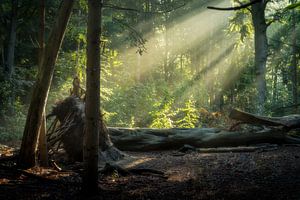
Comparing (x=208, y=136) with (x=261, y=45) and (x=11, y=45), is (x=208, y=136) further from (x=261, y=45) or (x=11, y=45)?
(x=11, y=45)

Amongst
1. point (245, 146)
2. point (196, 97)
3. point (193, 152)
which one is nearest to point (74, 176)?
point (193, 152)

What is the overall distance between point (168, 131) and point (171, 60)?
1407 inches

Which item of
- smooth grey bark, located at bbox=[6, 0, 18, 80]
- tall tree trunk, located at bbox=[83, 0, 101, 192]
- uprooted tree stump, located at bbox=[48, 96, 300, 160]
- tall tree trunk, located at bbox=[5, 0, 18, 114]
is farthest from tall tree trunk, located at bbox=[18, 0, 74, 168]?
smooth grey bark, located at bbox=[6, 0, 18, 80]

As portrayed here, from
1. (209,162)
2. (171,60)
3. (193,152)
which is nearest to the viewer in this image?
(209,162)

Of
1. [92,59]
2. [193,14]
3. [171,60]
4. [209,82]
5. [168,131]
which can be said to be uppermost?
[193,14]

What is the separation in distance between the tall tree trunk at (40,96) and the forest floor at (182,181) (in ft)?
1.11

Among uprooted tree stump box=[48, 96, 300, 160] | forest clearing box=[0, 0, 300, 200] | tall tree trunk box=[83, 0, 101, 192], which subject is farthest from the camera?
uprooted tree stump box=[48, 96, 300, 160]

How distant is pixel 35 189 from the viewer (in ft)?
19.4

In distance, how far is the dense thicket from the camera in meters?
16.3

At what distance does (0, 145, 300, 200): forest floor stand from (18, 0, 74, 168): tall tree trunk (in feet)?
1.11

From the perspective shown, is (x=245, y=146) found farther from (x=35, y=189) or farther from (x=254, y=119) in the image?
(x=35, y=189)

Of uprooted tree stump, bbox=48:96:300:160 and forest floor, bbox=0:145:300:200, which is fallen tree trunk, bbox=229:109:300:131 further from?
forest floor, bbox=0:145:300:200

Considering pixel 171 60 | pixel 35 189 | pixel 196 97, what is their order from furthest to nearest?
pixel 171 60, pixel 196 97, pixel 35 189

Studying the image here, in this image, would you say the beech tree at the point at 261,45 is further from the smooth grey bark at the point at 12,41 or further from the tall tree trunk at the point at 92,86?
the tall tree trunk at the point at 92,86
